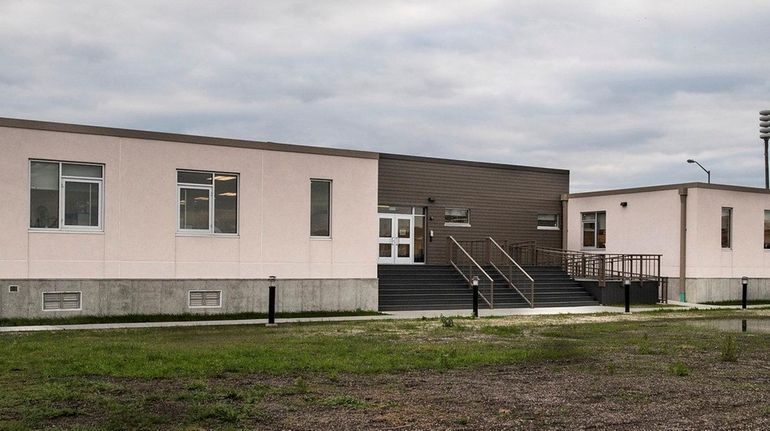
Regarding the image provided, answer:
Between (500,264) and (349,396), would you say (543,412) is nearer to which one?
(349,396)

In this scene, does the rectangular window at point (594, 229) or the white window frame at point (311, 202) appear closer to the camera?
the white window frame at point (311, 202)

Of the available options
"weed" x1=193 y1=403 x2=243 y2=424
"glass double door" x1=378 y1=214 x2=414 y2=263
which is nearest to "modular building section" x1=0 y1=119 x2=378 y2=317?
"glass double door" x1=378 y1=214 x2=414 y2=263

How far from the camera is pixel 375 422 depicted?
24.4 ft

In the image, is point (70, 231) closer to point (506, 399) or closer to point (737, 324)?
point (506, 399)

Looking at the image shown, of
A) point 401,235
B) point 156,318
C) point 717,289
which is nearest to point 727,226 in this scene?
point 717,289

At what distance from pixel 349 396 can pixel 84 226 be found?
41.1ft

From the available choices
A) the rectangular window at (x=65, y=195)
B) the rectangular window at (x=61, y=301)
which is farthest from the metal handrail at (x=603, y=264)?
the rectangular window at (x=61, y=301)

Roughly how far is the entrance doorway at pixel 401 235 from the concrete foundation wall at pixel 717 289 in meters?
9.02

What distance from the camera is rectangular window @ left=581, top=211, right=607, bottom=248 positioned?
109 feet

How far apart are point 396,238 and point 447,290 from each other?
4.35m

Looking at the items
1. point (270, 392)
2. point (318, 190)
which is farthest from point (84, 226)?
point (270, 392)

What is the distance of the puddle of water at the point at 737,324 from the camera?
1736cm

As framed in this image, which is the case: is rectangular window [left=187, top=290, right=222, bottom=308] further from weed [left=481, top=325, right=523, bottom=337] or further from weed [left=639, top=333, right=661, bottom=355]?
weed [left=639, top=333, right=661, bottom=355]

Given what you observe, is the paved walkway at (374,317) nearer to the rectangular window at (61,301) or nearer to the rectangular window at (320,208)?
the rectangular window at (61,301)
